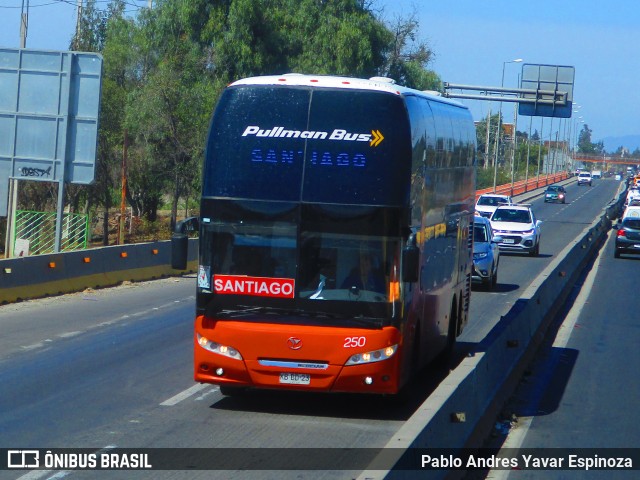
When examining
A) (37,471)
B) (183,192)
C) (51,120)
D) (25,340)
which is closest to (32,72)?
(51,120)

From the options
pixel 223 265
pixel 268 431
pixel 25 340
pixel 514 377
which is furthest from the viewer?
pixel 25 340

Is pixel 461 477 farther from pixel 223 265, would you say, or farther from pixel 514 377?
pixel 514 377

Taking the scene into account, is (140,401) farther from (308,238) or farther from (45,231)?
(45,231)

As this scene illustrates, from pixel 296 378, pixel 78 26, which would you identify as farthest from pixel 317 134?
pixel 78 26

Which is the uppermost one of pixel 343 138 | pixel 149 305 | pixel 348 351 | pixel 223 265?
pixel 343 138

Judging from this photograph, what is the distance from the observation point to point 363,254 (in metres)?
10.1

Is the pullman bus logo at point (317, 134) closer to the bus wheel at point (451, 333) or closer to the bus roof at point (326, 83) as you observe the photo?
the bus roof at point (326, 83)

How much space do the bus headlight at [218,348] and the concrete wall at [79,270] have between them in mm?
9153

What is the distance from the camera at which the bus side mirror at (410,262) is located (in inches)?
390

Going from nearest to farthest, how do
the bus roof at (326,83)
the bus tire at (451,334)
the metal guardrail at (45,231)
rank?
the bus roof at (326,83), the bus tire at (451,334), the metal guardrail at (45,231)

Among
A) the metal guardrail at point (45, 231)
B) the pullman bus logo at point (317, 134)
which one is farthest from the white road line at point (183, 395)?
the metal guardrail at point (45, 231)

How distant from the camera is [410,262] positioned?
991cm

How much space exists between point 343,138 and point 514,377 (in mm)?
4104

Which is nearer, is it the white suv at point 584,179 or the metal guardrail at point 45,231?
the metal guardrail at point 45,231
